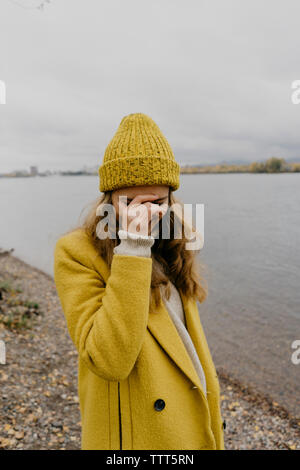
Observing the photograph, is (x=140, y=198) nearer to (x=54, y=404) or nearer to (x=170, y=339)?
(x=170, y=339)

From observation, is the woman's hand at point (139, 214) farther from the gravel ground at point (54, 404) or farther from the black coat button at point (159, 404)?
the gravel ground at point (54, 404)

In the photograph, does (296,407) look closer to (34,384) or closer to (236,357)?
(236,357)

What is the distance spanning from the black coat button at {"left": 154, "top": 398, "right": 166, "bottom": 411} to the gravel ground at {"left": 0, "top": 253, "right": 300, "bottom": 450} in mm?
3077

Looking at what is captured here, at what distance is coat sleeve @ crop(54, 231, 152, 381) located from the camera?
4.82ft

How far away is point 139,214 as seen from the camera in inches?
63.9

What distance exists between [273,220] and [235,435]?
2372 cm

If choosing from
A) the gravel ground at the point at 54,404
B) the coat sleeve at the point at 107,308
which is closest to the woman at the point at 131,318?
the coat sleeve at the point at 107,308

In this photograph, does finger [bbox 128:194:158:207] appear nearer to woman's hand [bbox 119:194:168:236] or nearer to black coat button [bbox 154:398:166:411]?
woman's hand [bbox 119:194:168:236]

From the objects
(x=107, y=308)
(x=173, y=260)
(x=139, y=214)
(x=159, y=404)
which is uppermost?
(x=139, y=214)

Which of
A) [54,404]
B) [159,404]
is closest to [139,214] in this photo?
[159,404]

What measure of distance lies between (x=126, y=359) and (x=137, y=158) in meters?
1.07

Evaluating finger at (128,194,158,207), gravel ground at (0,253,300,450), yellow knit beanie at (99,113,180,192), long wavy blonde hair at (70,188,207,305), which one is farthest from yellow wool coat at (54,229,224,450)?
gravel ground at (0,253,300,450)

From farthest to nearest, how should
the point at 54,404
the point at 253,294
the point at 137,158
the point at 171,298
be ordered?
the point at 253,294
the point at 54,404
the point at 171,298
the point at 137,158
